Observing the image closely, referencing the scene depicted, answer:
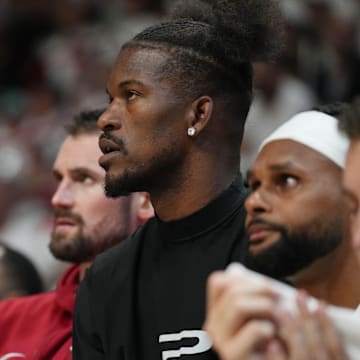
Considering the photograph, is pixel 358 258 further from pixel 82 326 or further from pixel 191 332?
pixel 82 326

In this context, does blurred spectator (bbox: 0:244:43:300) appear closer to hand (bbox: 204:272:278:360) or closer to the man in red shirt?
the man in red shirt

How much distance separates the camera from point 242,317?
171 cm

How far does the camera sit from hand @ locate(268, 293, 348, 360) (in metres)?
1.73

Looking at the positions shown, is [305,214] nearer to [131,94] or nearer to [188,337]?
[188,337]

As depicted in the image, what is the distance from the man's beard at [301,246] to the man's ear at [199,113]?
65 cm

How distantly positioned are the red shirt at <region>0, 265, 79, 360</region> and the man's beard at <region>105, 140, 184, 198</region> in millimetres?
769

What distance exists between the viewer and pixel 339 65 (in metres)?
5.91

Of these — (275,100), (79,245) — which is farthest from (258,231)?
(275,100)

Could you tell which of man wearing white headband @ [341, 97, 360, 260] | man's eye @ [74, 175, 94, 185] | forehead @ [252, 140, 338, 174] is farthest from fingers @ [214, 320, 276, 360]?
man's eye @ [74, 175, 94, 185]

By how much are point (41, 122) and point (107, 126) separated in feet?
13.4

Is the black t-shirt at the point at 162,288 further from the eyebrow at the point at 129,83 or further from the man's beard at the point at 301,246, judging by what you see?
the man's beard at the point at 301,246

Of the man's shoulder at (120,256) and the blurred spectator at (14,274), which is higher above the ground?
the blurred spectator at (14,274)

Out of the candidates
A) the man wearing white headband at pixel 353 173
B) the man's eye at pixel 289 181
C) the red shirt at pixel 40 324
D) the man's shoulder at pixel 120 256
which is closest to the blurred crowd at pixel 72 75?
the red shirt at pixel 40 324

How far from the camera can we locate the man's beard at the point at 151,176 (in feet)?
8.75
